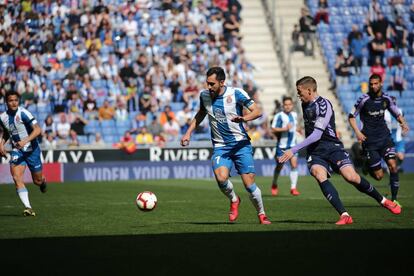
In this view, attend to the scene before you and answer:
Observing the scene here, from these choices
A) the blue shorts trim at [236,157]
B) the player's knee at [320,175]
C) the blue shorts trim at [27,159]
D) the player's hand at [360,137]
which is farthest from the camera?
the blue shorts trim at [27,159]

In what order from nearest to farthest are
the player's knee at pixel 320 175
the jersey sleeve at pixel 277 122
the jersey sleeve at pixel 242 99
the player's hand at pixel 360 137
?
the player's knee at pixel 320 175
the jersey sleeve at pixel 242 99
the player's hand at pixel 360 137
the jersey sleeve at pixel 277 122

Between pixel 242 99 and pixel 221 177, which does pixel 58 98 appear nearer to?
pixel 221 177

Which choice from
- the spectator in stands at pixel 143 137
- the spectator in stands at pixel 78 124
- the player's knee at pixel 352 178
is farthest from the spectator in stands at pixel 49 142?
the player's knee at pixel 352 178

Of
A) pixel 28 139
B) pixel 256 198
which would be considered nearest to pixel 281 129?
pixel 28 139

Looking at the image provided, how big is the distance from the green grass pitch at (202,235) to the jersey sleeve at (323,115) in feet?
4.69

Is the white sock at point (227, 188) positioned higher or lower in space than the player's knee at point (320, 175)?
lower

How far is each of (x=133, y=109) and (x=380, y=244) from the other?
22.7 metres

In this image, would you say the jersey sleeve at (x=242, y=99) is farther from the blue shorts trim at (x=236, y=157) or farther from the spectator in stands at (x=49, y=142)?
the spectator in stands at (x=49, y=142)

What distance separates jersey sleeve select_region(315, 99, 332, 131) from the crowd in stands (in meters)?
18.3

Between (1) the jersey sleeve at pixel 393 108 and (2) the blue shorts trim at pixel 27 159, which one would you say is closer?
(1) the jersey sleeve at pixel 393 108

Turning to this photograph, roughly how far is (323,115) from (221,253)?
3.88 metres

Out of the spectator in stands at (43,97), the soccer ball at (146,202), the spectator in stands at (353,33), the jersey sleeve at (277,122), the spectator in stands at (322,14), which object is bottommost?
the soccer ball at (146,202)

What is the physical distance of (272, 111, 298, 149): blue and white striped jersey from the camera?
75.0 feet

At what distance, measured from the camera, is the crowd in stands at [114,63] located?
31.8 metres
